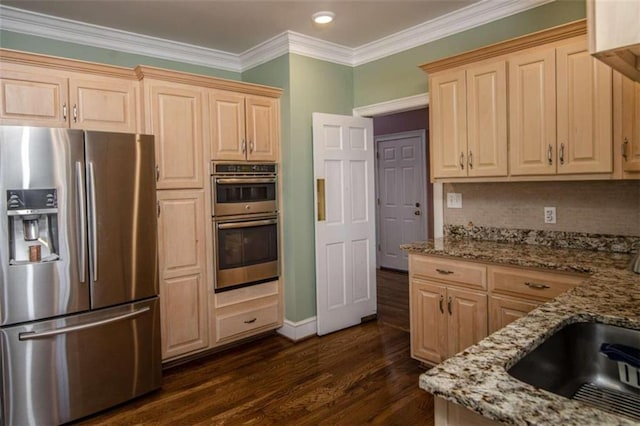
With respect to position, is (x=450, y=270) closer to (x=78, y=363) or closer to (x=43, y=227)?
(x=78, y=363)

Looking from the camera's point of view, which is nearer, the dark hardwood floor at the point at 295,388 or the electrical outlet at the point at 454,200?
the dark hardwood floor at the point at 295,388

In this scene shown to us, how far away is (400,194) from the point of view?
6383 mm

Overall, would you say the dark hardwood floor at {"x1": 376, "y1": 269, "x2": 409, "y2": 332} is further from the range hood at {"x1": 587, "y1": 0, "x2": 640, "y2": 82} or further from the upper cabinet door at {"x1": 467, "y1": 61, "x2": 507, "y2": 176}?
the range hood at {"x1": 587, "y1": 0, "x2": 640, "y2": 82}

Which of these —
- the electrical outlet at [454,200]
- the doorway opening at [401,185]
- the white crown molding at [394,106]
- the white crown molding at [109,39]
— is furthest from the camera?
the doorway opening at [401,185]

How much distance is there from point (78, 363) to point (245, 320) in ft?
4.42

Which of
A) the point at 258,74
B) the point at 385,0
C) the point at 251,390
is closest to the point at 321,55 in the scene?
the point at 258,74

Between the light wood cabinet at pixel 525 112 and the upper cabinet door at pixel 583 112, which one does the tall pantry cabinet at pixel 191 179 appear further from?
the upper cabinet door at pixel 583 112

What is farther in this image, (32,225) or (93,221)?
(93,221)

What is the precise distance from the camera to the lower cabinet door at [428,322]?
9.31 ft

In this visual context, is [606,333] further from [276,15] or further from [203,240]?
[276,15]

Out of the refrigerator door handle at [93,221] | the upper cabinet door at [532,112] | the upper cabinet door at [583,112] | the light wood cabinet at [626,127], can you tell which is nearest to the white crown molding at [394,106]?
the upper cabinet door at [532,112]

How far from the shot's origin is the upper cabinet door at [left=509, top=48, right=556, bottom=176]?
250cm

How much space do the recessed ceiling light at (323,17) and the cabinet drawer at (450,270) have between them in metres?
1.88

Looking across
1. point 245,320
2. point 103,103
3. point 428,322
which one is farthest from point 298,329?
point 103,103
